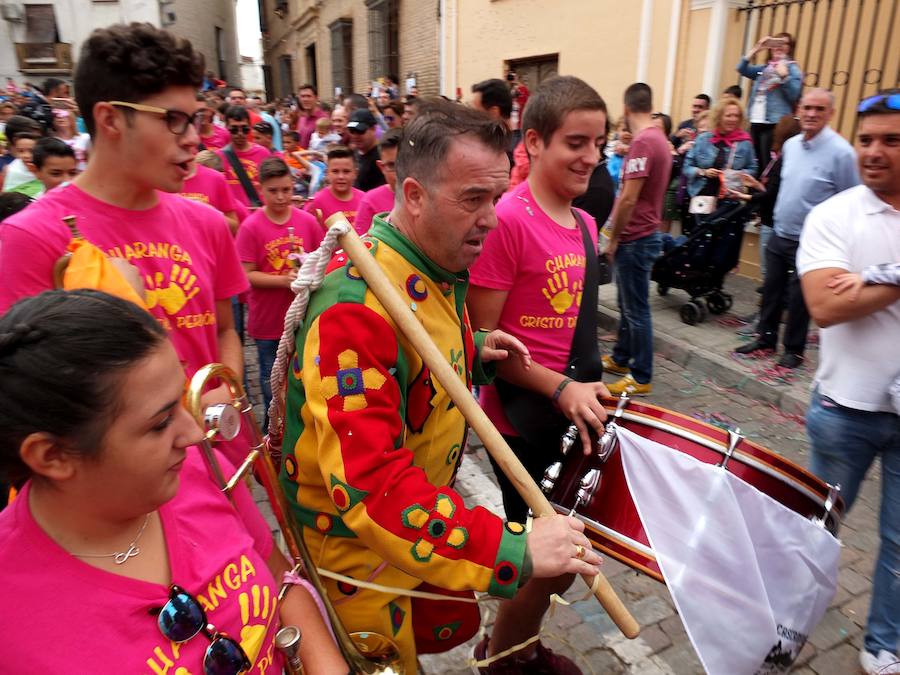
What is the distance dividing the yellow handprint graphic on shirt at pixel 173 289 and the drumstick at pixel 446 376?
86 centimetres

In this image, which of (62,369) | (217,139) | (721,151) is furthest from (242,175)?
(721,151)

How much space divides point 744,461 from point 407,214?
1.21 m

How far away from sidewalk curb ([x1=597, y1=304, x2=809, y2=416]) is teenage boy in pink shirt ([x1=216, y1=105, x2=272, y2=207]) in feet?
11.1

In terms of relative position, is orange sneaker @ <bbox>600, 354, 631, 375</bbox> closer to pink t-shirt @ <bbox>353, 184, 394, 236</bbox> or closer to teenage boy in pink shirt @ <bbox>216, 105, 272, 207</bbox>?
pink t-shirt @ <bbox>353, 184, 394, 236</bbox>

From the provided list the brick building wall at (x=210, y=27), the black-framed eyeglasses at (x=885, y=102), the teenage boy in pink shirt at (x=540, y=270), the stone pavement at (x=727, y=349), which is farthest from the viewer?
the brick building wall at (x=210, y=27)

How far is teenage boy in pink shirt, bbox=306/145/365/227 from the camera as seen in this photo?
16.3 feet

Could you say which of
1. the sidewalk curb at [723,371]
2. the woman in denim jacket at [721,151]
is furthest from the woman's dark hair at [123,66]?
the woman in denim jacket at [721,151]

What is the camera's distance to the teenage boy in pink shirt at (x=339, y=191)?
4965 mm

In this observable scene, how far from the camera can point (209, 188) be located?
181 inches

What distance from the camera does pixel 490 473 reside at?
420 centimetres

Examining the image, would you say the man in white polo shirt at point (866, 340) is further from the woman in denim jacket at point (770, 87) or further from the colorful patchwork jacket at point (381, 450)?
the woman in denim jacket at point (770, 87)

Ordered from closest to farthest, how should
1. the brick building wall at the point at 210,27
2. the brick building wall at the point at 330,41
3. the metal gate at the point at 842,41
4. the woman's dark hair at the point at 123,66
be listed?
the woman's dark hair at the point at 123,66
the metal gate at the point at 842,41
the brick building wall at the point at 330,41
the brick building wall at the point at 210,27

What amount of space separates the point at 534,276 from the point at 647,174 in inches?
127

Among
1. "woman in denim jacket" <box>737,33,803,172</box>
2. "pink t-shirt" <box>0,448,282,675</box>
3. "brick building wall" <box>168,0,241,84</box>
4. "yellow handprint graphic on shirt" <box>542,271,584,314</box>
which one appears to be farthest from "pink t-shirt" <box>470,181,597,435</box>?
"brick building wall" <box>168,0,241,84</box>
